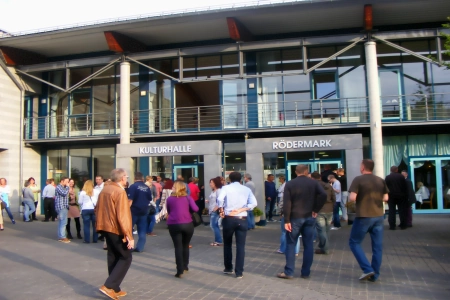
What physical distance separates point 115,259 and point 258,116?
13880mm

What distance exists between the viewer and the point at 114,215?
6.13m

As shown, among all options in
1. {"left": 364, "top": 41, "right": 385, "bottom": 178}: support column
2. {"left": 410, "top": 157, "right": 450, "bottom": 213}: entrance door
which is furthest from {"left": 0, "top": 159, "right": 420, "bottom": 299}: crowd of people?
{"left": 410, "top": 157, "right": 450, "bottom": 213}: entrance door

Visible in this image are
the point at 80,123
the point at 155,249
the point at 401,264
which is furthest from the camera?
the point at 80,123

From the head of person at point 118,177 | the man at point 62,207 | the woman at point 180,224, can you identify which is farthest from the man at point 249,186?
the head of person at point 118,177

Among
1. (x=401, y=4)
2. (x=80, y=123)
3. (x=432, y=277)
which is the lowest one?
(x=432, y=277)

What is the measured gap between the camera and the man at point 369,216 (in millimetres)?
7043

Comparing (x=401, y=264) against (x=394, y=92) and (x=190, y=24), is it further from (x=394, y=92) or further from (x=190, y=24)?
(x=190, y=24)

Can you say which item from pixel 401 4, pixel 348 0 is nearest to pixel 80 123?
pixel 348 0

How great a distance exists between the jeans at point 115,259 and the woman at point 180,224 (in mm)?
1444

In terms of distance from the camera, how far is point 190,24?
18703mm

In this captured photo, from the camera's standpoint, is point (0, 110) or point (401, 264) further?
point (0, 110)

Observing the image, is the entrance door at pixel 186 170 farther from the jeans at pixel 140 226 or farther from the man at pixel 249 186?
the jeans at pixel 140 226

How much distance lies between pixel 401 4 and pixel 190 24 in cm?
797

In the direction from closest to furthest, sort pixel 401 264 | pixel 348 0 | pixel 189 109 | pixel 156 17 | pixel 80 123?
1. pixel 401 264
2. pixel 348 0
3. pixel 156 17
4. pixel 189 109
5. pixel 80 123
